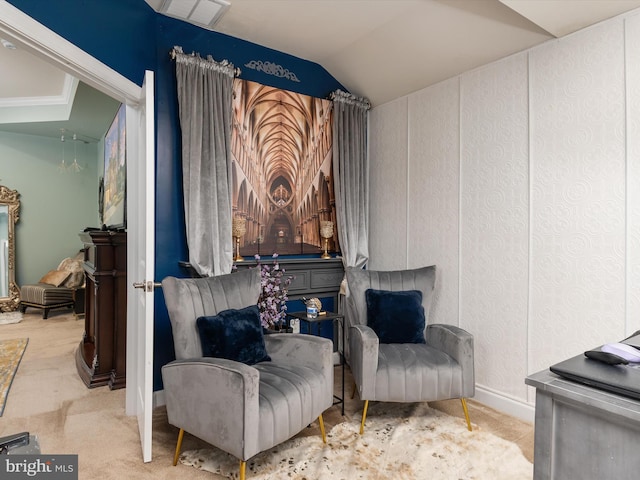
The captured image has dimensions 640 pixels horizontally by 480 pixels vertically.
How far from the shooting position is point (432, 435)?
240cm

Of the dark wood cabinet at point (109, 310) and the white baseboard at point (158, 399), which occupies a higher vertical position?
the dark wood cabinet at point (109, 310)

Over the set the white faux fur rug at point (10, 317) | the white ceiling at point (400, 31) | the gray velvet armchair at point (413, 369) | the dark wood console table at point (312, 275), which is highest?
the white ceiling at point (400, 31)

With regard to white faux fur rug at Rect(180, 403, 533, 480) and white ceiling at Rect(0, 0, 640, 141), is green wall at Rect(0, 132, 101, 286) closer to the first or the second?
white ceiling at Rect(0, 0, 640, 141)

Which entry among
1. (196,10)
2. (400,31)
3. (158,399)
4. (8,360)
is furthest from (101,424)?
(400,31)

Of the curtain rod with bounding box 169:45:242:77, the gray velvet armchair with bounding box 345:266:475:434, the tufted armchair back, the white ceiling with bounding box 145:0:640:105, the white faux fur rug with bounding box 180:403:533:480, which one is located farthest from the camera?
the curtain rod with bounding box 169:45:242:77

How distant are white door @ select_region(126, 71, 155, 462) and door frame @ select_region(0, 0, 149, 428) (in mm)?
128

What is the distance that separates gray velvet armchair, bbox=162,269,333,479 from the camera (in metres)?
1.86

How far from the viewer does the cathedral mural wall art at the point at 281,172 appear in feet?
10.6

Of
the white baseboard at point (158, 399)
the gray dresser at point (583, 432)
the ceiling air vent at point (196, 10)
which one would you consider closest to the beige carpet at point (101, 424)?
the white baseboard at point (158, 399)

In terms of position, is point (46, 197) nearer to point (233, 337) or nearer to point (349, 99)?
point (349, 99)

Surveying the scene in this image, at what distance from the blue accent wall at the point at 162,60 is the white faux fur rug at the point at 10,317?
399 cm

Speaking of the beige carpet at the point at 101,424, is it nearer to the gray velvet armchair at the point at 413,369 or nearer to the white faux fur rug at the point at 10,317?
the gray velvet armchair at the point at 413,369

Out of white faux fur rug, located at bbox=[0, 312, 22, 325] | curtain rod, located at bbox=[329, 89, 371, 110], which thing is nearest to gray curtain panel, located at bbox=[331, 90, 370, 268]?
curtain rod, located at bbox=[329, 89, 371, 110]

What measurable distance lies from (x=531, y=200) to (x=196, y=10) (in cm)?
258
